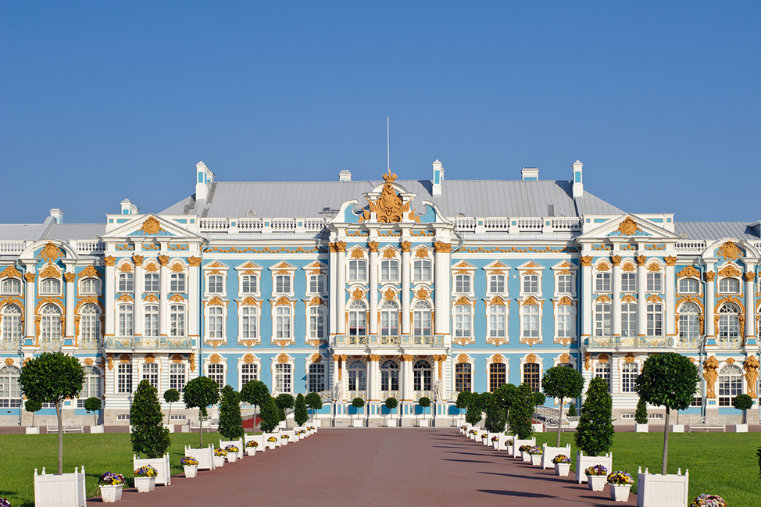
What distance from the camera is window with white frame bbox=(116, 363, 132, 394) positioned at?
73.5 meters

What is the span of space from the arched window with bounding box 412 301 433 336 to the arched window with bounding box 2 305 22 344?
2650 cm

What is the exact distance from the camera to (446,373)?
243 feet

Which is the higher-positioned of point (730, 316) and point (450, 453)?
point (730, 316)

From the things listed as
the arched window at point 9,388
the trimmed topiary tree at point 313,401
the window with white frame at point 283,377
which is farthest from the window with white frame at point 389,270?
the arched window at point 9,388

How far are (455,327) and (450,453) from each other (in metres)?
30.7

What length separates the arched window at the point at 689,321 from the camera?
75062 millimetres

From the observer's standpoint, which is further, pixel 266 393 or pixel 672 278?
pixel 672 278

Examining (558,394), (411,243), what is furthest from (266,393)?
(411,243)

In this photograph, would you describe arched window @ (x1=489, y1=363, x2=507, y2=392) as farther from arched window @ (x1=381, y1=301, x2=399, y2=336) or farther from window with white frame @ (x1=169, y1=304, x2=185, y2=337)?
window with white frame @ (x1=169, y1=304, x2=185, y2=337)

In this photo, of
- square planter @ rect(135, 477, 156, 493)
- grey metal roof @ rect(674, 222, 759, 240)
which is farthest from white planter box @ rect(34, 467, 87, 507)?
grey metal roof @ rect(674, 222, 759, 240)

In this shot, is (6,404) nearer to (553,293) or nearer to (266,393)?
(266,393)

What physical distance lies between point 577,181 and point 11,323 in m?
40.3

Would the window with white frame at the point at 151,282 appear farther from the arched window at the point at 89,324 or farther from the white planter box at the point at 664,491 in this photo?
the white planter box at the point at 664,491

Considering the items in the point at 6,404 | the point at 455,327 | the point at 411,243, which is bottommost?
the point at 6,404
